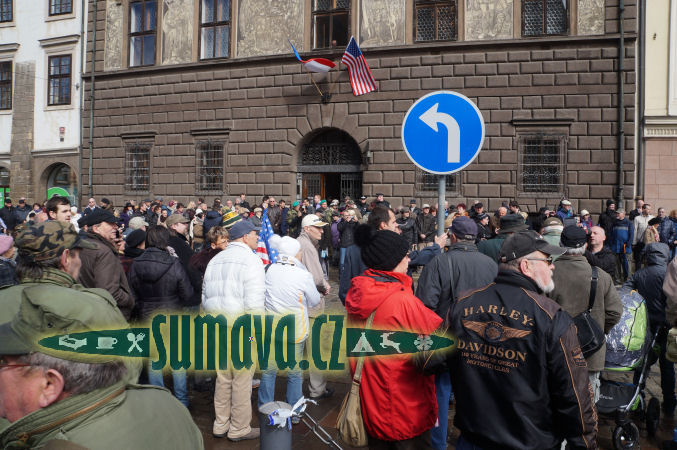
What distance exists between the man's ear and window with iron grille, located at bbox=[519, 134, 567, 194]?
15.7m

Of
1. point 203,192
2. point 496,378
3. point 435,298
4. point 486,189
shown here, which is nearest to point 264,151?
point 203,192

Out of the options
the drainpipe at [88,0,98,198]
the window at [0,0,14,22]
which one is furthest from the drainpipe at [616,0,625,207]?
the window at [0,0,14,22]

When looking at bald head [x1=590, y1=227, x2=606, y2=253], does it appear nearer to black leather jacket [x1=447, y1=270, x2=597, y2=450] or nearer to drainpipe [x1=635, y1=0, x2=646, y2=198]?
black leather jacket [x1=447, y1=270, x2=597, y2=450]

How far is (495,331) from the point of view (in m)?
2.43

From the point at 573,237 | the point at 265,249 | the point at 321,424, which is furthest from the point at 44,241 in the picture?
the point at 573,237

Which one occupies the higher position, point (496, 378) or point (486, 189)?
point (486, 189)

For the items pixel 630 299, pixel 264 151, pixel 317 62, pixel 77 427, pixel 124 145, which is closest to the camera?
pixel 77 427

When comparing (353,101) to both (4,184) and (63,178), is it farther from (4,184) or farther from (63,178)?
(4,184)

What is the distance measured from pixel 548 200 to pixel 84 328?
15.6 metres

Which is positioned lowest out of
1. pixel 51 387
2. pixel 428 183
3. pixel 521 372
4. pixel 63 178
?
pixel 521 372

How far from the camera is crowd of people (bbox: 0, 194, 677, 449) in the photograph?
1390mm

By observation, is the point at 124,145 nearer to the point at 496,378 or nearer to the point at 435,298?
the point at 435,298

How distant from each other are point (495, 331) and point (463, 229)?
213cm

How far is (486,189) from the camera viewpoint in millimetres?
15828
